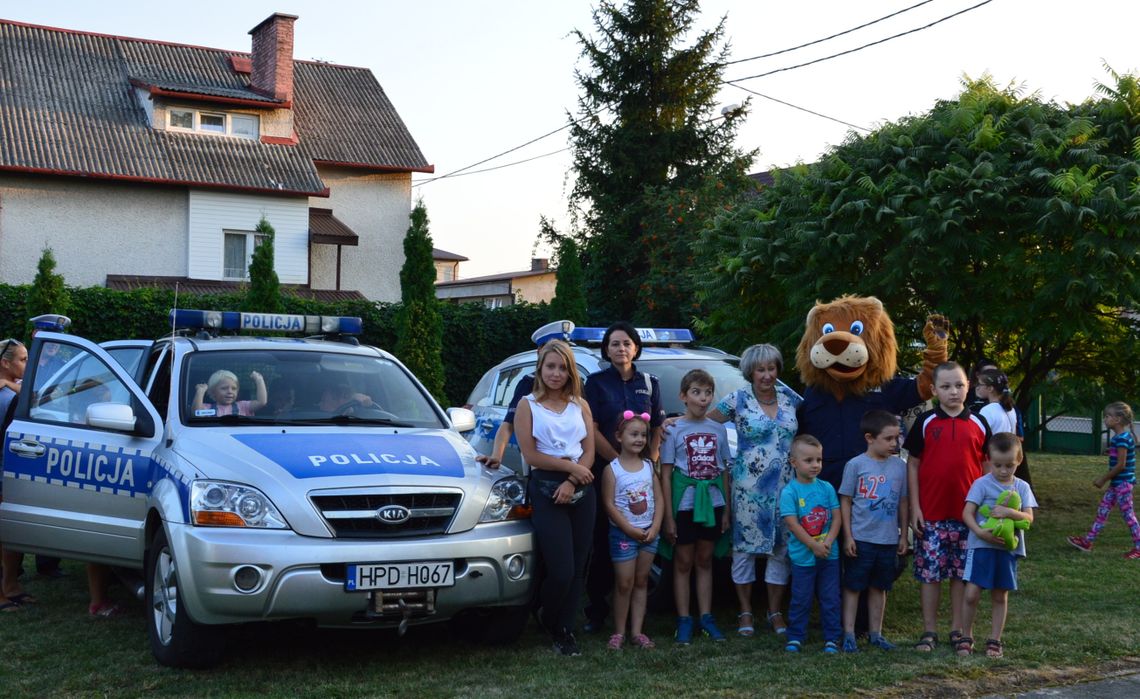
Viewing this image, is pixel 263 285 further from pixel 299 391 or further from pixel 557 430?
pixel 557 430

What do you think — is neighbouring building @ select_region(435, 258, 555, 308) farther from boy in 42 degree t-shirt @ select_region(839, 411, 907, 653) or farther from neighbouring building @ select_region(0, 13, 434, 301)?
boy in 42 degree t-shirt @ select_region(839, 411, 907, 653)

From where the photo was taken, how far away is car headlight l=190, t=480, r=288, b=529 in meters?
5.35

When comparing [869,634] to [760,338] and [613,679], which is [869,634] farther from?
[760,338]

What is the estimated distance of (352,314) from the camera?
2161 centimetres

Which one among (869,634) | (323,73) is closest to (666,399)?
(869,634)

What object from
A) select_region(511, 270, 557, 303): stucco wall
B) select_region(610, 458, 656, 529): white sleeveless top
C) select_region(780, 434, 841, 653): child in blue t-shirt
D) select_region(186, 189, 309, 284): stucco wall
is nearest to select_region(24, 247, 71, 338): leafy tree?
select_region(186, 189, 309, 284): stucco wall

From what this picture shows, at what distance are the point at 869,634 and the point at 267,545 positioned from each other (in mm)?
3316

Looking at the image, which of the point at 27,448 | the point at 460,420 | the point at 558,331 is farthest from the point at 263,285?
the point at 460,420

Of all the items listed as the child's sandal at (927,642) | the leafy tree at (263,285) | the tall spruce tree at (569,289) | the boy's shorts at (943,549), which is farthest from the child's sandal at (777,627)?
the tall spruce tree at (569,289)

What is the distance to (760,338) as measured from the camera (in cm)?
1125

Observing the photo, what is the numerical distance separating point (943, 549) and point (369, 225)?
27.5 m

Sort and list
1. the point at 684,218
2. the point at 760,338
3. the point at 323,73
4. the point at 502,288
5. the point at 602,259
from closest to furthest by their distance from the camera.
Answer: the point at 760,338
the point at 684,218
the point at 602,259
the point at 323,73
the point at 502,288

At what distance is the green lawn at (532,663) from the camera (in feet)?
17.7

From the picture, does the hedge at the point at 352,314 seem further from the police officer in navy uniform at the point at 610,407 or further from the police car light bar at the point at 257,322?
the police officer in navy uniform at the point at 610,407
